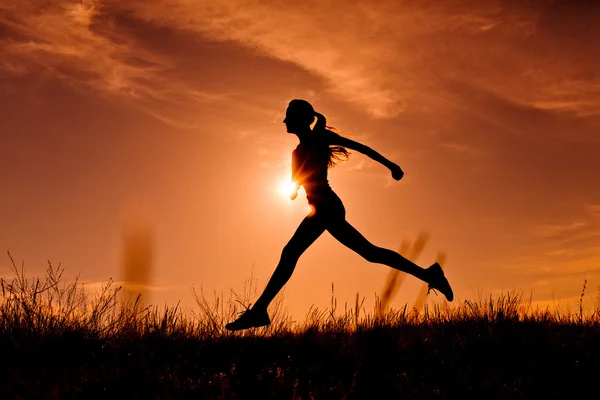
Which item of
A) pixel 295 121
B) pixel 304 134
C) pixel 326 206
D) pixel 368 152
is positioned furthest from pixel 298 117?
pixel 326 206

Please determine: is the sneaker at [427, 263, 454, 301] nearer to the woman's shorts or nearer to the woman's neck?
the woman's shorts

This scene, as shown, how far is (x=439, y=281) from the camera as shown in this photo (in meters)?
7.05

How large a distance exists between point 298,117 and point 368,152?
81cm

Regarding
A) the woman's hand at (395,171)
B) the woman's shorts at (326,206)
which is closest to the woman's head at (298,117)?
the woman's shorts at (326,206)

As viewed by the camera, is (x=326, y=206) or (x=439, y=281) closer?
(x=326, y=206)

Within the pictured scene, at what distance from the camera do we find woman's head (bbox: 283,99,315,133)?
642 cm

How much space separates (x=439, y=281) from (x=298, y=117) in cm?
246

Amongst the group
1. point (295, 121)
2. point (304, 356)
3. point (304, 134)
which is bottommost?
point (304, 356)

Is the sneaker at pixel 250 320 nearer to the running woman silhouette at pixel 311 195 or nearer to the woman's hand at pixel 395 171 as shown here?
the running woman silhouette at pixel 311 195

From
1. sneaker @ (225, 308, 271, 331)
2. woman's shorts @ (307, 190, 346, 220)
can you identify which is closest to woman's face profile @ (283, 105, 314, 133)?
woman's shorts @ (307, 190, 346, 220)

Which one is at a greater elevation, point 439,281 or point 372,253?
point 372,253

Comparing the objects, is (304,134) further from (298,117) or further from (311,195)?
(311,195)

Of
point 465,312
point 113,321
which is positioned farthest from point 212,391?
point 465,312

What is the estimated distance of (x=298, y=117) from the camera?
21.1ft
